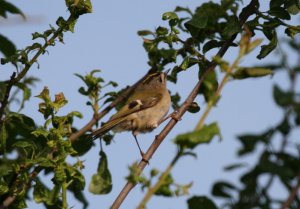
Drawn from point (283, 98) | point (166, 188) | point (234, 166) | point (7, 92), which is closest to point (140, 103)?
point (7, 92)

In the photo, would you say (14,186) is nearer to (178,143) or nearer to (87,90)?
(87,90)

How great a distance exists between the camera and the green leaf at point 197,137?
147 centimetres

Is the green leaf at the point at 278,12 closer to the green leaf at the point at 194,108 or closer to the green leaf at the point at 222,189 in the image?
the green leaf at the point at 194,108

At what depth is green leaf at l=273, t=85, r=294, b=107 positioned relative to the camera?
1222 millimetres

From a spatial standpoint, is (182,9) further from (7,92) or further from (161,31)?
(7,92)

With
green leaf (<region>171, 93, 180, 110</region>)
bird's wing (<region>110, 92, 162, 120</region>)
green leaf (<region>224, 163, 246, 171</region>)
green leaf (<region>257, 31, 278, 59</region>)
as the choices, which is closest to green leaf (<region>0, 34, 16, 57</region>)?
green leaf (<region>171, 93, 180, 110</region>)

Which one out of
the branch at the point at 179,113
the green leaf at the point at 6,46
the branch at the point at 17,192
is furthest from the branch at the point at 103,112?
the green leaf at the point at 6,46

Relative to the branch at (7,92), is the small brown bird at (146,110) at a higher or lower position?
higher

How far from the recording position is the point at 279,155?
127cm

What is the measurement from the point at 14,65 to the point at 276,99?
2.05 m

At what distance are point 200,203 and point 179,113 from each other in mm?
1477

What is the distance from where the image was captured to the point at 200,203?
159 cm

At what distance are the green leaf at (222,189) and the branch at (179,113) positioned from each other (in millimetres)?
990

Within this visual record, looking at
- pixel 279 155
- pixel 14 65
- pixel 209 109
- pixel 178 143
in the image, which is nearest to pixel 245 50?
pixel 209 109
